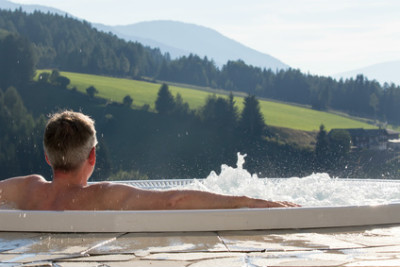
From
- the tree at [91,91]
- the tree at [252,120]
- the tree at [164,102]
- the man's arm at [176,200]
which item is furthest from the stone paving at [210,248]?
the tree at [91,91]

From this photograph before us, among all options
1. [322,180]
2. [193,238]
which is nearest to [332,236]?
[193,238]

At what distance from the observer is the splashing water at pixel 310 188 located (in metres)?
5.23

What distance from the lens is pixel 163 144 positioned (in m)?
53.6

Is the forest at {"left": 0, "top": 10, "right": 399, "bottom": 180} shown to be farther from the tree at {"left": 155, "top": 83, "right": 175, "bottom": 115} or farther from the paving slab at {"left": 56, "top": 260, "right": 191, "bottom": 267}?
the paving slab at {"left": 56, "top": 260, "right": 191, "bottom": 267}

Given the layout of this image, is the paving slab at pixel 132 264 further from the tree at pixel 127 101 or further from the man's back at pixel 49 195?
the tree at pixel 127 101

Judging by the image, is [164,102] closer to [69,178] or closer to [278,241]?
[69,178]

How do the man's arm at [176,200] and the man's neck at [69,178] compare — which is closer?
the man's arm at [176,200]

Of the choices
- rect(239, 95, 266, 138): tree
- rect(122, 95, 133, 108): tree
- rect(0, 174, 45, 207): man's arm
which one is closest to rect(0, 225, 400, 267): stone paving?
rect(0, 174, 45, 207): man's arm

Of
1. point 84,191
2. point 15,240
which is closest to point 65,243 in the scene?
point 15,240

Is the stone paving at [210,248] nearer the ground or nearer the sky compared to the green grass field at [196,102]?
nearer the ground

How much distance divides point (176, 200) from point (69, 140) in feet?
1.75

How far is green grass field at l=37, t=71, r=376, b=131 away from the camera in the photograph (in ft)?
191

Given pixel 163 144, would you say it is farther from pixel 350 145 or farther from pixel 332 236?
pixel 332 236

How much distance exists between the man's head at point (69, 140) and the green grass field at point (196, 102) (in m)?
54.9
